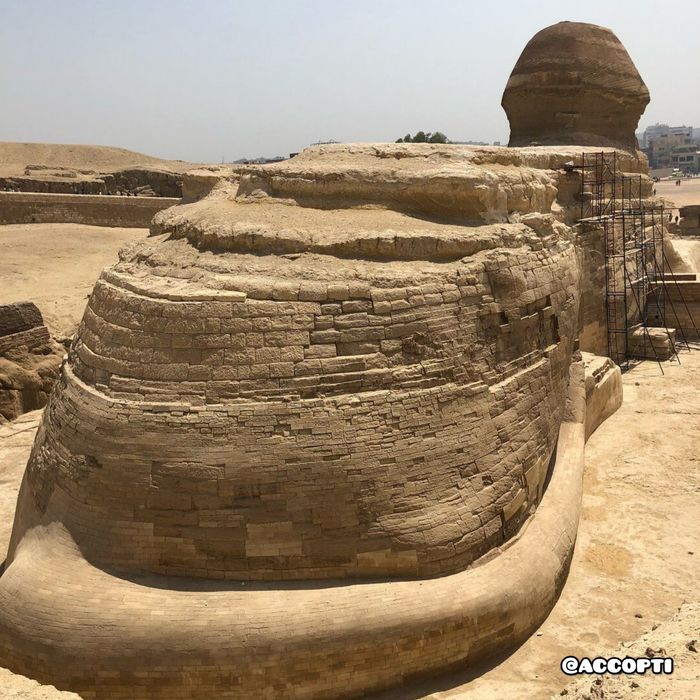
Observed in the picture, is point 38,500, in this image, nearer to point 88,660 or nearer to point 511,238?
point 88,660

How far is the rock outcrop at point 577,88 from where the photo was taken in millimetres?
16172

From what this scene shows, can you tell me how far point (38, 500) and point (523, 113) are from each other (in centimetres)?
1438

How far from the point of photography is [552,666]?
5.79 m

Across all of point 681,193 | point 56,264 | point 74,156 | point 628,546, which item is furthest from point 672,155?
point 628,546

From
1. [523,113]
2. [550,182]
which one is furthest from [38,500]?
[523,113]

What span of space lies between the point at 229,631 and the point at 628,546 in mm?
4572

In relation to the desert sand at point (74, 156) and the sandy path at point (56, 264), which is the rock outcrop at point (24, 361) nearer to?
the sandy path at point (56, 264)

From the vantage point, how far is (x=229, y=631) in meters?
5.06

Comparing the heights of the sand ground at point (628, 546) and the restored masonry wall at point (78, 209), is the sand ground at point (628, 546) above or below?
below

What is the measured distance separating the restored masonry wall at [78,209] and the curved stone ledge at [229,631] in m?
17.3

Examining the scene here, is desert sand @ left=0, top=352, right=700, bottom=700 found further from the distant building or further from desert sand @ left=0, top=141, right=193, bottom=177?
the distant building

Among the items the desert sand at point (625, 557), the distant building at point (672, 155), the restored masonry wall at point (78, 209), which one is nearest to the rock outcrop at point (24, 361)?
the desert sand at point (625, 557)

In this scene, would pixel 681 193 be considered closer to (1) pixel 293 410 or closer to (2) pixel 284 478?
(1) pixel 293 410

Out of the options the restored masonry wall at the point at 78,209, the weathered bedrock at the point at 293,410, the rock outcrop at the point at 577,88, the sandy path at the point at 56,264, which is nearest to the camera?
the weathered bedrock at the point at 293,410
